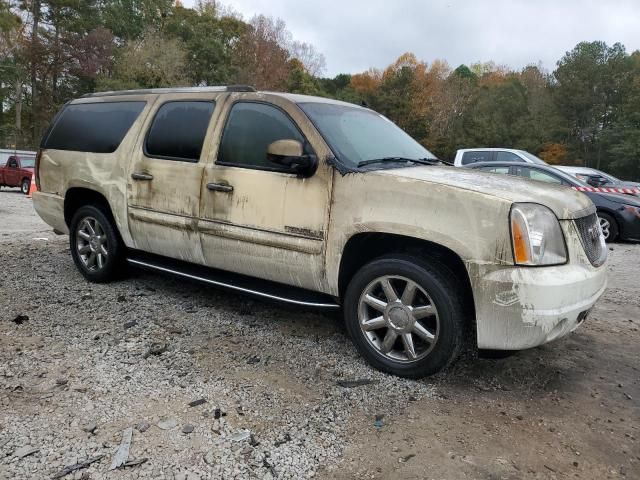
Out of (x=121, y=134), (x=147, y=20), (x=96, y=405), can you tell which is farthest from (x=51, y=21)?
(x=96, y=405)

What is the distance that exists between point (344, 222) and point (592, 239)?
1.58 meters

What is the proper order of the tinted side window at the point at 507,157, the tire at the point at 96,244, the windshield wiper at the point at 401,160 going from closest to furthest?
the windshield wiper at the point at 401,160 < the tire at the point at 96,244 < the tinted side window at the point at 507,157

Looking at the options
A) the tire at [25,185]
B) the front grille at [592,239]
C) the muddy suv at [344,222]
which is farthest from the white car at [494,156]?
the tire at [25,185]

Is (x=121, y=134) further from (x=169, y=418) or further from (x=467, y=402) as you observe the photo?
(x=467, y=402)

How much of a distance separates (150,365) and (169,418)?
0.69 metres

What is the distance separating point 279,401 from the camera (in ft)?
9.95

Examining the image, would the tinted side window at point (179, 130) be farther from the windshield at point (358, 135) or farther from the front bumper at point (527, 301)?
the front bumper at point (527, 301)

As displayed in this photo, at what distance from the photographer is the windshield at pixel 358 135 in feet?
12.0

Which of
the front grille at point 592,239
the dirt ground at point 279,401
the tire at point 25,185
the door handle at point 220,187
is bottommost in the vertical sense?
the tire at point 25,185

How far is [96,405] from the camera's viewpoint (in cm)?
290

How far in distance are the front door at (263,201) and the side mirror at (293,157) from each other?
5 centimetres

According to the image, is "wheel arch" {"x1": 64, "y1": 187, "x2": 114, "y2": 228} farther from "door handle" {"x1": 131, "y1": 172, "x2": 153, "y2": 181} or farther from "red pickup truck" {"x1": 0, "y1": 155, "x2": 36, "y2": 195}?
"red pickup truck" {"x1": 0, "y1": 155, "x2": 36, "y2": 195}

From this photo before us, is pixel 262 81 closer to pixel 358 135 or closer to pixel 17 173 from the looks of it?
pixel 17 173

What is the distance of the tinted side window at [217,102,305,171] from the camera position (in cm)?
380
